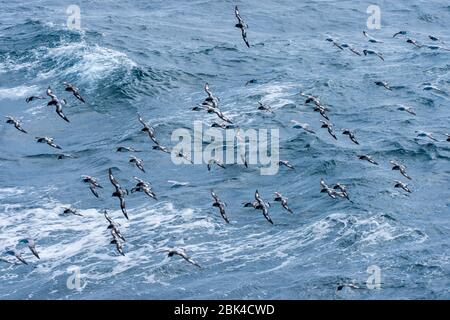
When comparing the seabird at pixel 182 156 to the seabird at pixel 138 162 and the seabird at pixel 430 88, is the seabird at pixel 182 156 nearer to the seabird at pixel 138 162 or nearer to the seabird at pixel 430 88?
the seabird at pixel 138 162

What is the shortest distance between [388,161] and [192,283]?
19758 mm

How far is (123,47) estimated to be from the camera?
84062 millimetres

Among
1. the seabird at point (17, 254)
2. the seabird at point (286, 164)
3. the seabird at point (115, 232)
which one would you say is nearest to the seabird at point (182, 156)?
the seabird at point (286, 164)

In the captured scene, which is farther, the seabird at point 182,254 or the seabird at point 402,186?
the seabird at point 402,186

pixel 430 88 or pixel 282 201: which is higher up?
pixel 430 88

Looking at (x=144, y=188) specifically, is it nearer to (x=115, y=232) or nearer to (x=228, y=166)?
(x=115, y=232)

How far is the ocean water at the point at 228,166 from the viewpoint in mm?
45781

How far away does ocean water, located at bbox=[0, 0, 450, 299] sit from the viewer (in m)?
45.8

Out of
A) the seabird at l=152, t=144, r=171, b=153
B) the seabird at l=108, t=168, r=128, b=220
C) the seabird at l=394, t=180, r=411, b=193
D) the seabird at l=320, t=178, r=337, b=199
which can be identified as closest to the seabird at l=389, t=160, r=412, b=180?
the seabird at l=394, t=180, r=411, b=193

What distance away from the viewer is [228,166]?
58.8 metres

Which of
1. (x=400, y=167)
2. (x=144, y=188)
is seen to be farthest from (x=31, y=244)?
(x=400, y=167)

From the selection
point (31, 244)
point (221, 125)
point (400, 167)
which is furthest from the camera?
point (221, 125)

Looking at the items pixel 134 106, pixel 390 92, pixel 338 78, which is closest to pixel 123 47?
pixel 134 106
